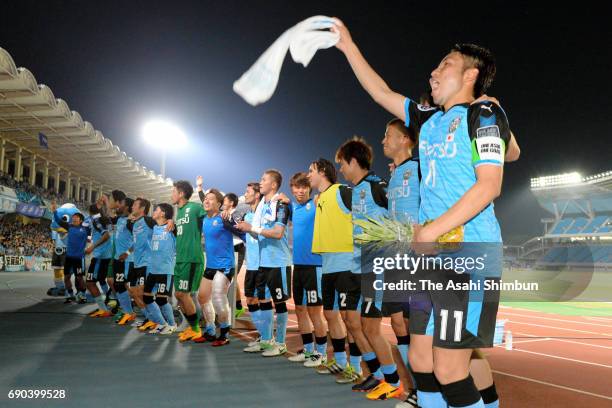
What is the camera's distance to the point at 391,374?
4379 millimetres

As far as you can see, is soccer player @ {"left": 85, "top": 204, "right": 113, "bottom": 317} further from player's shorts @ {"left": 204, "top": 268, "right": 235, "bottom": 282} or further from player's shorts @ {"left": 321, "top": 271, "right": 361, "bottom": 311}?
player's shorts @ {"left": 321, "top": 271, "right": 361, "bottom": 311}

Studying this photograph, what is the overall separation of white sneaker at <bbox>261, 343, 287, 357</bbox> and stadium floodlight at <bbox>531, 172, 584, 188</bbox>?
51.4 metres

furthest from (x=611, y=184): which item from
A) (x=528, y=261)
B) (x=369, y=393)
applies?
(x=369, y=393)

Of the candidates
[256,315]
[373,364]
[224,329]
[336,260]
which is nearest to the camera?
[373,364]

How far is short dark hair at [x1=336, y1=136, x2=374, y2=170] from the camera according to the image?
15.8 feet

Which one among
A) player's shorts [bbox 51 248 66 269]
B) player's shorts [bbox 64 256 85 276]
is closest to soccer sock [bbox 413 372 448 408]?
player's shorts [bbox 64 256 85 276]

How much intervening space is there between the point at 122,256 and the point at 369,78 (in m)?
7.49

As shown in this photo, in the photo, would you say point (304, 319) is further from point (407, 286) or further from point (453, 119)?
point (453, 119)

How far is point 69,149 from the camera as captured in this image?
1426 inches

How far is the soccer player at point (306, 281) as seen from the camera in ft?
18.0

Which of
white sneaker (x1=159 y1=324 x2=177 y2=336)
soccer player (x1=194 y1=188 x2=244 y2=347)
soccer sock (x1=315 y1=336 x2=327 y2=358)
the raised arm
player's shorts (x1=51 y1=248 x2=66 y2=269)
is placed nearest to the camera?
the raised arm

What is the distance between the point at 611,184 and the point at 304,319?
48015 millimetres

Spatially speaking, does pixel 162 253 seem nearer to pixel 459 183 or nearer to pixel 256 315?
pixel 256 315

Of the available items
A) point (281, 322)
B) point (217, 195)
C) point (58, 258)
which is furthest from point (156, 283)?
point (58, 258)
